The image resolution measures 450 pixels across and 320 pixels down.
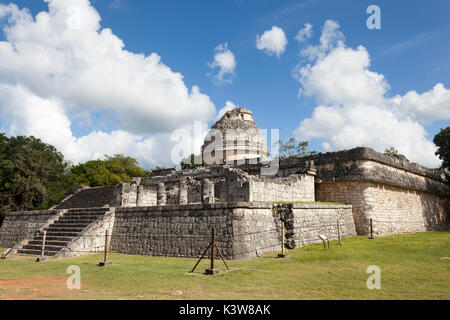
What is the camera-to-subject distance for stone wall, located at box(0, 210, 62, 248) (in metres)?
17.9

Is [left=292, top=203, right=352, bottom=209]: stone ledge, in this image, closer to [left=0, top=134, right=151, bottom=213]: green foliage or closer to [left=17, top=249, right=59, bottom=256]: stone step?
[left=17, top=249, right=59, bottom=256]: stone step


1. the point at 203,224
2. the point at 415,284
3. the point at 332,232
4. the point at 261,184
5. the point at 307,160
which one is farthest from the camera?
the point at 307,160

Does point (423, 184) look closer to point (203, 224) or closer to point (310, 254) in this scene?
point (310, 254)

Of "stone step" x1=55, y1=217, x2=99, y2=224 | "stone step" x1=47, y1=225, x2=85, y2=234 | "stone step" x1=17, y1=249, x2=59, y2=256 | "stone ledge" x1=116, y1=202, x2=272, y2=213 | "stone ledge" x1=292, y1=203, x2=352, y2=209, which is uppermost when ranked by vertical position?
"stone ledge" x1=292, y1=203, x2=352, y2=209

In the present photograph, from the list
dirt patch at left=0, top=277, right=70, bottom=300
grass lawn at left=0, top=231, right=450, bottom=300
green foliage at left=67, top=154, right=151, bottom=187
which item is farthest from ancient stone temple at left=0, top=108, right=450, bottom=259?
green foliage at left=67, top=154, right=151, bottom=187

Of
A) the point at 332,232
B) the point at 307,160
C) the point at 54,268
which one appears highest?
the point at 307,160

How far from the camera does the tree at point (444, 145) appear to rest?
86.9ft

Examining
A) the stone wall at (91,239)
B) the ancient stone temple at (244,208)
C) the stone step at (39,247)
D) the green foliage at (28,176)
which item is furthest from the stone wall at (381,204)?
the green foliage at (28,176)

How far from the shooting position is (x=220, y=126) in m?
26.1

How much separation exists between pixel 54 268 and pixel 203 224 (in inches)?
186

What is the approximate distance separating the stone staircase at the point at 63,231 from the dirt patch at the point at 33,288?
5323 mm

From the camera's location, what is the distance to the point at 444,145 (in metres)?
26.8

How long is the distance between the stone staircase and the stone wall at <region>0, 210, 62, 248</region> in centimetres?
109
